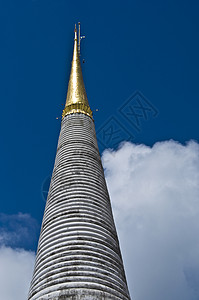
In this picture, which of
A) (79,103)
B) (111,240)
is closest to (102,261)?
(111,240)

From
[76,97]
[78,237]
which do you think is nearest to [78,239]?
[78,237]

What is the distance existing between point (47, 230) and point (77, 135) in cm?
511

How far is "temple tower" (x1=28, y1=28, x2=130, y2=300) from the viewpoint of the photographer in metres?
7.00

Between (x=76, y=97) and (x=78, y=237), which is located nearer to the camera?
(x=78, y=237)

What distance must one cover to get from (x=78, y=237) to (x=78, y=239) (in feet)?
0.25

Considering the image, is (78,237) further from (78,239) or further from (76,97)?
(76,97)

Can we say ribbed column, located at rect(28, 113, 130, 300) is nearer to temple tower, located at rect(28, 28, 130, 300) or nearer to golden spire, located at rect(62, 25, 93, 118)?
temple tower, located at rect(28, 28, 130, 300)

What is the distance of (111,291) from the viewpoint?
23.2 feet

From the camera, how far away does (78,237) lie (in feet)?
26.9

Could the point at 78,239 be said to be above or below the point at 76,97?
below

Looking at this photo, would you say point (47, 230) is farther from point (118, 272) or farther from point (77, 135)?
point (77, 135)

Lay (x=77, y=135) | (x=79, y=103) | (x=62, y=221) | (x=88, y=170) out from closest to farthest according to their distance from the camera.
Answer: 1. (x=62, y=221)
2. (x=88, y=170)
3. (x=77, y=135)
4. (x=79, y=103)

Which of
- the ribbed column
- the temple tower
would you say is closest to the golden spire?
the temple tower

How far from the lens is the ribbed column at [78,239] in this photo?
699 centimetres
